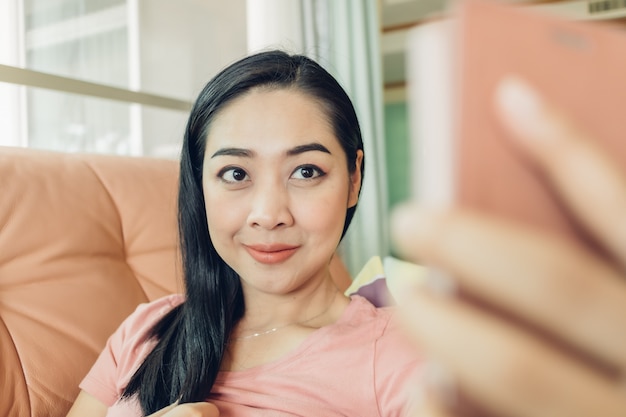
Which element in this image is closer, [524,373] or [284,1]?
[524,373]

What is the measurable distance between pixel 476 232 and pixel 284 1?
2004 millimetres

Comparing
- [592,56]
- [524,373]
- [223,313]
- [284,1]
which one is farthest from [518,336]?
[284,1]

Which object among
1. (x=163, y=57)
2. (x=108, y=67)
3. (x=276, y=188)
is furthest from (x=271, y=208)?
(x=163, y=57)

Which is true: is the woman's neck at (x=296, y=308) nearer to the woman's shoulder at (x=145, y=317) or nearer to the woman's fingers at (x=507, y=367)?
the woman's shoulder at (x=145, y=317)

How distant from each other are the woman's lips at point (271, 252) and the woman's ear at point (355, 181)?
6.7 inches

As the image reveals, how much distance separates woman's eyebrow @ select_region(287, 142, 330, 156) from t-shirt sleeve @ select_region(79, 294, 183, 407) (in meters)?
0.44

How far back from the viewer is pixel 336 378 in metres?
0.79

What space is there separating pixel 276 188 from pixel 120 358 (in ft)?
1.48

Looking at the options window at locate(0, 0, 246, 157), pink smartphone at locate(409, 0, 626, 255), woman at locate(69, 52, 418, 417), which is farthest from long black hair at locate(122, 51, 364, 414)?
window at locate(0, 0, 246, 157)

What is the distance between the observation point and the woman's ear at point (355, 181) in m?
0.92

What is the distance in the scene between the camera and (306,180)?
809 mm

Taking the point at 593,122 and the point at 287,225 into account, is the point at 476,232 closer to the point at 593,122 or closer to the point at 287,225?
the point at 593,122

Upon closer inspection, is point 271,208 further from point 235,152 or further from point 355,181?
point 355,181

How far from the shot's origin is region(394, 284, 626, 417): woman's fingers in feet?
0.74
